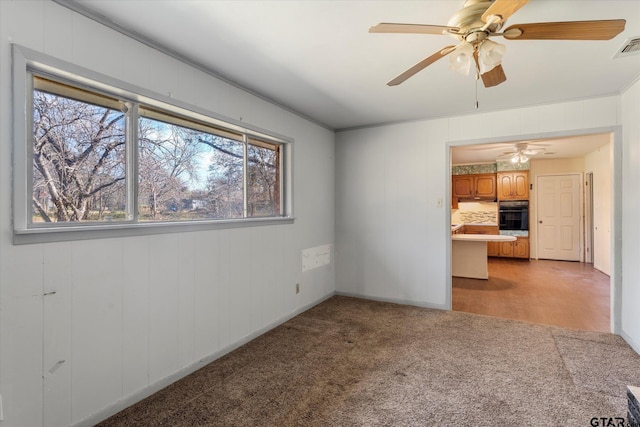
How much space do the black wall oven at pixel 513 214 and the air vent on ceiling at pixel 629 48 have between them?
5803 mm

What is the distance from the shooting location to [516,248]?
7.61 metres

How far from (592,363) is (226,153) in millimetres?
3709

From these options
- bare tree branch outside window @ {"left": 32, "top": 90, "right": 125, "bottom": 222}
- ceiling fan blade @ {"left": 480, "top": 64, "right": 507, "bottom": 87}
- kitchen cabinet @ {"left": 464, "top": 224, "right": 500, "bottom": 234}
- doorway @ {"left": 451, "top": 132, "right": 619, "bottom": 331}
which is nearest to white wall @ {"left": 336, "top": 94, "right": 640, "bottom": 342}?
doorway @ {"left": 451, "top": 132, "right": 619, "bottom": 331}

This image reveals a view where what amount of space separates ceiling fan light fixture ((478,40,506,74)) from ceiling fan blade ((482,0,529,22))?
0.19 m

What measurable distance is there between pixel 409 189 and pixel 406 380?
2552mm

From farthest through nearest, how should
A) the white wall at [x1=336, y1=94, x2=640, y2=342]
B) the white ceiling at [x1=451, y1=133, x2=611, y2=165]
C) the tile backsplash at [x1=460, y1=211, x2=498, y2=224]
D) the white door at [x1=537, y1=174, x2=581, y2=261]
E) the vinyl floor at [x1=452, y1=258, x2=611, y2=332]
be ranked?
the tile backsplash at [x1=460, y1=211, x2=498, y2=224], the white door at [x1=537, y1=174, x2=581, y2=261], the white ceiling at [x1=451, y1=133, x2=611, y2=165], the vinyl floor at [x1=452, y1=258, x2=611, y2=332], the white wall at [x1=336, y1=94, x2=640, y2=342]

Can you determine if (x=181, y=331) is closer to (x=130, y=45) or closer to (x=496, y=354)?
(x=130, y=45)

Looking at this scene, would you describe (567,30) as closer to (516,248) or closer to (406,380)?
(406,380)

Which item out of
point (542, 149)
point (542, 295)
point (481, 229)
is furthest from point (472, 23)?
point (481, 229)

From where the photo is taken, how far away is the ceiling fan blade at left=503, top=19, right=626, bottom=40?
1.52 meters

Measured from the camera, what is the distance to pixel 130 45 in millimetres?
2127

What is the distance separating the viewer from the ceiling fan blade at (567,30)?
1.52 metres

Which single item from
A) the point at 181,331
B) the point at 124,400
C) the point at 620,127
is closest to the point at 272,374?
the point at 181,331

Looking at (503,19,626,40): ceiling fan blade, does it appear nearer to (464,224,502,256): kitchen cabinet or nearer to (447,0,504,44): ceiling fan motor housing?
(447,0,504,44): ceiling fan motor housing
